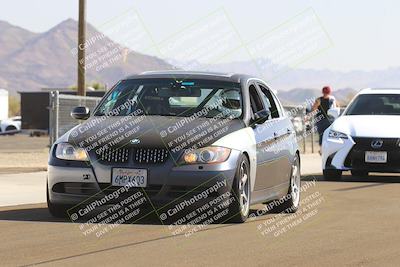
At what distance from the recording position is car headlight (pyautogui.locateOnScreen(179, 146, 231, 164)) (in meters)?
10.9

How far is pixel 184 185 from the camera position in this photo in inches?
427

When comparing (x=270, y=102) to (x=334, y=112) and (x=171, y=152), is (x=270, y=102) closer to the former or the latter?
(x=171, y=152)

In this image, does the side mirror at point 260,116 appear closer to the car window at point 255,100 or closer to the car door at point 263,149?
the car door at point 263,149

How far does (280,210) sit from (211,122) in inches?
80.3

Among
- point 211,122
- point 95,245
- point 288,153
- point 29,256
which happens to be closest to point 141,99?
point 211,122

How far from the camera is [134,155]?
10922 millimetres

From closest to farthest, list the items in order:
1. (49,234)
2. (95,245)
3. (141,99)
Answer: (95,245) → (49,234) → (141,99)

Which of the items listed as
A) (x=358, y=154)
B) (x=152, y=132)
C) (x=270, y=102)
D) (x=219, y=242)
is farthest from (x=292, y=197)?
(x=358, y=154)

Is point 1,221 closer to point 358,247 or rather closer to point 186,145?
point 186,145

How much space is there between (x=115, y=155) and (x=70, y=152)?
0.48 metres

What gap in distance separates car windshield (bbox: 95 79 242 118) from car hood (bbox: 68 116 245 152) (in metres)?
0.36

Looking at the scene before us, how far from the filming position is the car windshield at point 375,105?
65.4 feet

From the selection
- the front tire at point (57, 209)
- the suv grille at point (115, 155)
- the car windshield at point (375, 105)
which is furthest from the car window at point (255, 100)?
the car windshield at point (375, 105)

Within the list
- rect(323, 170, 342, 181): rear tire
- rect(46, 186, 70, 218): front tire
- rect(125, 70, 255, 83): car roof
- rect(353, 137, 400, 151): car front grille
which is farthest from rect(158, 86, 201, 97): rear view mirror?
rect(323, 170, 342, 181): rear tire
